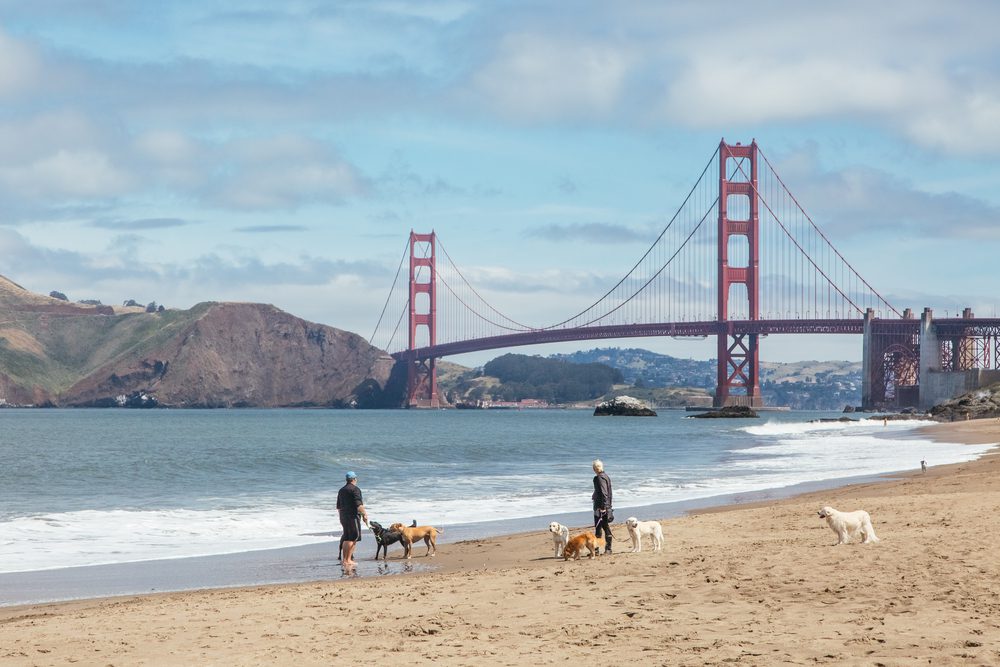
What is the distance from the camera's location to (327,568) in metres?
12.9

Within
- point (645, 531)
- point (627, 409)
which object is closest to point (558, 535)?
point (645, 531)

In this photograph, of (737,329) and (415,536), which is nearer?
(415,536)

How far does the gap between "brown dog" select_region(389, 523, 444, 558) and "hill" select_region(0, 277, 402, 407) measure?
145m

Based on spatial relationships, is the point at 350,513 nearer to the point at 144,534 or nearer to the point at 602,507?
the point at 602,507

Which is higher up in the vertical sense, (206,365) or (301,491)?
(206,365)

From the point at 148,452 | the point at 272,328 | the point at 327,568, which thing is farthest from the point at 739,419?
the point at 272,328

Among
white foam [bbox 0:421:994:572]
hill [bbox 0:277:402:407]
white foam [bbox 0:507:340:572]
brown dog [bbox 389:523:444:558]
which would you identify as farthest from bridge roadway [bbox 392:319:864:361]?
brown dog [bbox 389:523:444:558]

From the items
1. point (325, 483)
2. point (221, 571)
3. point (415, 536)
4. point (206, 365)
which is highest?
point (206, 365)

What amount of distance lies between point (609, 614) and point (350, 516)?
16.8 feet

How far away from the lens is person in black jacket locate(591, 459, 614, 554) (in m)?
12.4

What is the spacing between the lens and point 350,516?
1330 cm

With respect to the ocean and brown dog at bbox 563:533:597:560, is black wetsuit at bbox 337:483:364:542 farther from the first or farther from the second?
brown dog at bbox 563:533:597:560

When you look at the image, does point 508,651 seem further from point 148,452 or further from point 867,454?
point 148,452

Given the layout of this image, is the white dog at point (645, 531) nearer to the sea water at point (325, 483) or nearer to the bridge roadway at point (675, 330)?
the sea water at point (325, 483)
